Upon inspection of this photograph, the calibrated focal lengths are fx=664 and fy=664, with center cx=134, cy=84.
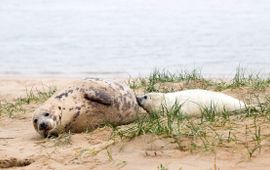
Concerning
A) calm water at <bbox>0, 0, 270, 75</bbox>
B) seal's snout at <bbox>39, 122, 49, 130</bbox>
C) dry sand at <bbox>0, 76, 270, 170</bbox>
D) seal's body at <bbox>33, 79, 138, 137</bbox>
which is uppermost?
calm water at <bbox>0, 0, 270, 75</bbox>

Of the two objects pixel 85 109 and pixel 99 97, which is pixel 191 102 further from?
pixel 85 109

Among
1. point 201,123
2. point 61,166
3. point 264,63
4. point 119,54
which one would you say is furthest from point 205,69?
point 61,166

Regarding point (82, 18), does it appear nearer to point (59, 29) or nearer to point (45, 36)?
point (59, 29)

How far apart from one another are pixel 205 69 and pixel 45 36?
6.88m

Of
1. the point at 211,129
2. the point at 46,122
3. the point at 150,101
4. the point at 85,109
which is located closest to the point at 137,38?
the point at 150,101

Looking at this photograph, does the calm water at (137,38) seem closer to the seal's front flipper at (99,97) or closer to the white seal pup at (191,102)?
the white seal pup at (191,102)

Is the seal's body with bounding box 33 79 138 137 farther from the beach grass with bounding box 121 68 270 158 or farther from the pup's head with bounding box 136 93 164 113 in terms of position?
the beach grass with bounding box 121 68 270 158

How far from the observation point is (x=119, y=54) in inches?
605

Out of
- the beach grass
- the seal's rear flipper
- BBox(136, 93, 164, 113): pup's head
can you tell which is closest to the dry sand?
the beach grass

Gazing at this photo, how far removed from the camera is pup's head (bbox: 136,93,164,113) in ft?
21.8

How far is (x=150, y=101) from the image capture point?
6707 mm

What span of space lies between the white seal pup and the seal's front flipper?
45cm

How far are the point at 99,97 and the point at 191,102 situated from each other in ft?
2.99

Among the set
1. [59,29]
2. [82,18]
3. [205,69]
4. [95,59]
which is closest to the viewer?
[205,69]
